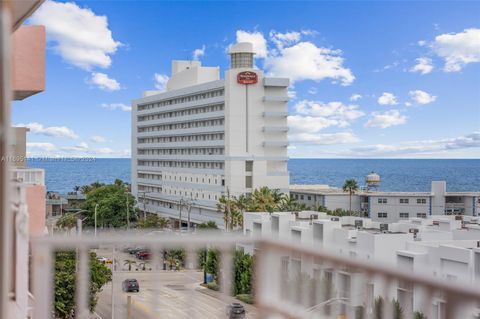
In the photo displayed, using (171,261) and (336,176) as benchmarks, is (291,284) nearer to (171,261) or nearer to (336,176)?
(171,261)

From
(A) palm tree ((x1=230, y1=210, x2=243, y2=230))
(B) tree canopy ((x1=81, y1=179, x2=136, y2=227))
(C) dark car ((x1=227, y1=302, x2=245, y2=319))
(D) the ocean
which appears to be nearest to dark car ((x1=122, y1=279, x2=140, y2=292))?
(C) dark car ((x1=227, y1=302, x2=245, y2=319))

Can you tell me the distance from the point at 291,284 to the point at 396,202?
5869 centimetres

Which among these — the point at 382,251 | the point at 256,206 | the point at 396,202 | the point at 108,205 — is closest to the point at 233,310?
the point at 382,251

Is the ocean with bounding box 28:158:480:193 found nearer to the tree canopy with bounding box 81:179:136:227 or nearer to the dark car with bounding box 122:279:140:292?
the tree canopy with bounding box 81:179:136:227

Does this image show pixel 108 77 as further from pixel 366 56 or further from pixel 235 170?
pixel 235 170

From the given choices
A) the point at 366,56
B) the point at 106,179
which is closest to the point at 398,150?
the point at 366,56

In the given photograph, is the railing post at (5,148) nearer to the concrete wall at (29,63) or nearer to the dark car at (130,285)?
the dark car at (130,285)

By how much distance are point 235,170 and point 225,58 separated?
58.6 metres

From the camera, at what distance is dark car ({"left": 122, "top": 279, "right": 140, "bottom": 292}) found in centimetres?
351

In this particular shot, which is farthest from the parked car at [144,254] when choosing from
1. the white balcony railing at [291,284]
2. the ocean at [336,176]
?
the ocean at [336,176]

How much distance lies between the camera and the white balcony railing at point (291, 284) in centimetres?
190

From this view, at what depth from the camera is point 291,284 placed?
3.19 m

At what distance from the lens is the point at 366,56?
397 ft

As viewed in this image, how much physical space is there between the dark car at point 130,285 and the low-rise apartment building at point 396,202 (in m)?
57.3
